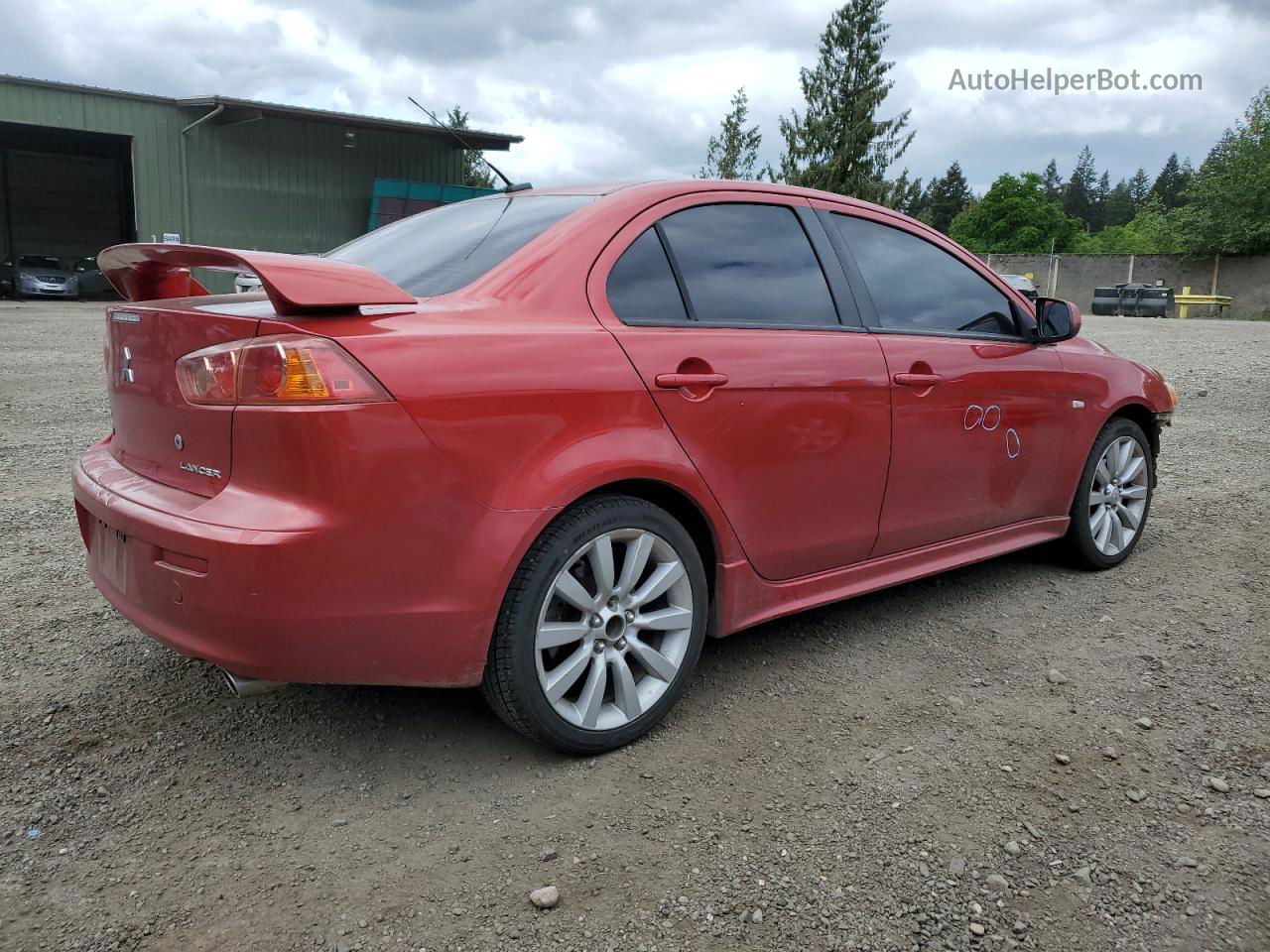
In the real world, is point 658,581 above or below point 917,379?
below

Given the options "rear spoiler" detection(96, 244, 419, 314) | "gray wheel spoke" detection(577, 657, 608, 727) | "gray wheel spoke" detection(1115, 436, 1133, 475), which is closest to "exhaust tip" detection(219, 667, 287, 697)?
"gray wheel spoke" detection(577, 657, 608, 727)

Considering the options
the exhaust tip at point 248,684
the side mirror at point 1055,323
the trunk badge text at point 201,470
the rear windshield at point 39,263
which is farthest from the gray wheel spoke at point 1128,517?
the rear windshield at point 39,263

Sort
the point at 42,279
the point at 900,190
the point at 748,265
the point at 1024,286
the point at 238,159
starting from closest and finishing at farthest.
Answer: the point at 748,265, the point at 1024,286, the point at 42,279, the point at 238,159, the point at 900,190

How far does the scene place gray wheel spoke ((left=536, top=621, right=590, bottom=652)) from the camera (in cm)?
253

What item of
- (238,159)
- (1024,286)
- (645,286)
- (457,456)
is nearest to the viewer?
(457,456)

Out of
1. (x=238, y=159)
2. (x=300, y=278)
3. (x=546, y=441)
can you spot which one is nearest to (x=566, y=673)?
(x=546, y=441)

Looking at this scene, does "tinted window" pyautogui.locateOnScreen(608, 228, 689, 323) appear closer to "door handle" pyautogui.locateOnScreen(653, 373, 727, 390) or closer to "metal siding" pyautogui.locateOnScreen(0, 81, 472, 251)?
"door handle" pyautogui.locateOnScreen(653, 373, 727, 390)

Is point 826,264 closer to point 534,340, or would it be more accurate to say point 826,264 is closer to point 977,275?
point 977,275

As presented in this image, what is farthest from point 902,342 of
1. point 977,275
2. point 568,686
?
point 568,686

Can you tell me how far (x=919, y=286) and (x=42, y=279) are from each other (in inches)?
1188

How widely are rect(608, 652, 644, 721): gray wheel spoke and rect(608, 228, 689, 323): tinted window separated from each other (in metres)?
0.93

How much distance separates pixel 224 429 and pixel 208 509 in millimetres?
187

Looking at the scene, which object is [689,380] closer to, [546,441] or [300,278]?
[546,441]

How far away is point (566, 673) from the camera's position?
2576mm
